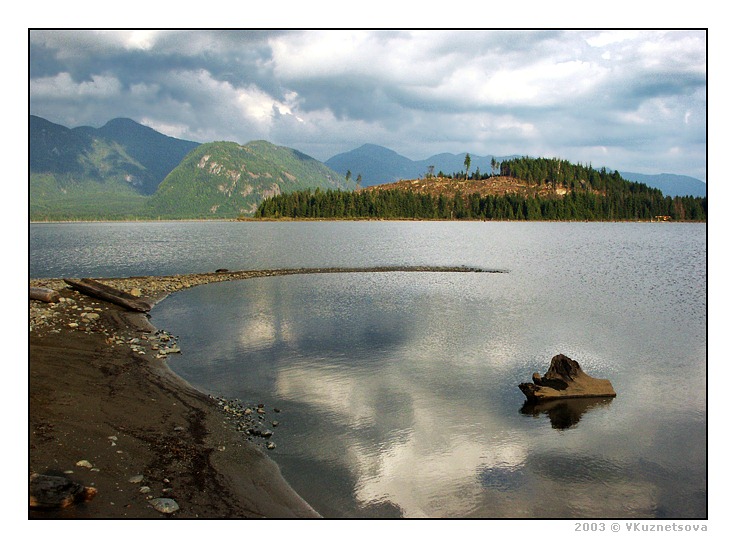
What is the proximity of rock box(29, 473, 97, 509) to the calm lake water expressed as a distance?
15.0ft

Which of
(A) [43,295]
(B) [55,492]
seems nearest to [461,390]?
(B) [55,492]

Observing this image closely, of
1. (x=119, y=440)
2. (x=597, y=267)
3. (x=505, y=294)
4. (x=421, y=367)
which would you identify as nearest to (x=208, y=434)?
(x=119, y=440)

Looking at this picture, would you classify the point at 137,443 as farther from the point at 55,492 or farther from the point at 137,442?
the point at 55,492

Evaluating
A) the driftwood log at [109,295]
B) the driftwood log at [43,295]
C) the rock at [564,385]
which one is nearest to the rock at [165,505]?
the rock at [564,385]

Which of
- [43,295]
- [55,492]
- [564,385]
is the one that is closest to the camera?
[55,492]

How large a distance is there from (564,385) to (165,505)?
47.1 ft

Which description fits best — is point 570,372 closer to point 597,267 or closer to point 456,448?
point 456,448

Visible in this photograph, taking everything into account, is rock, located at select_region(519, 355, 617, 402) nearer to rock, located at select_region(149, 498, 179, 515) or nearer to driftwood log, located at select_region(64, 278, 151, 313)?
rock, located at select_region(149, 498, 179, 515)

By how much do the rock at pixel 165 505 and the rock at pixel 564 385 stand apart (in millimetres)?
12433

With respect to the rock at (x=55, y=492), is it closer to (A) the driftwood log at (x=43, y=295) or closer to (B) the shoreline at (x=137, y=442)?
(B) the shoreline at (x=137, y=442)

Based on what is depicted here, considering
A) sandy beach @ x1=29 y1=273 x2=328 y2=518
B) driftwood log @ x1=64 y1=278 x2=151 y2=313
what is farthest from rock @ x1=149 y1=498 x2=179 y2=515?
driftwood log @ x1=64 y1=278 x2=151 y2=313

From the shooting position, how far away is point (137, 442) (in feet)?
43.1

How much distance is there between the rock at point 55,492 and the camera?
9477 millimetres

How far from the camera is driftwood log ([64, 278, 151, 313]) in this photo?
1304 inches
